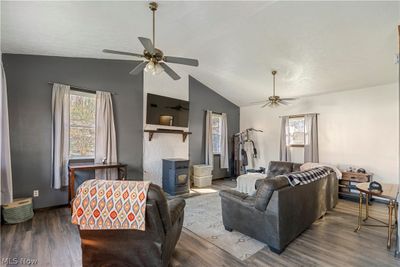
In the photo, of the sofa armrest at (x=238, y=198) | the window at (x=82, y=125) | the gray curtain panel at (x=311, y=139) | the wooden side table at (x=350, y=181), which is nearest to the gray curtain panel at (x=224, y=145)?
the gray curtain panel at (x=311, y=139)

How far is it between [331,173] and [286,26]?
2803 millimetres

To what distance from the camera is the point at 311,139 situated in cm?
536

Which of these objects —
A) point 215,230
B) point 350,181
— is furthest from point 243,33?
point 350,181

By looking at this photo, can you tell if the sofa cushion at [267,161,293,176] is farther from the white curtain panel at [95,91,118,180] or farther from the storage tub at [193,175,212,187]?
the white curtain panel at [95,91,118,180]

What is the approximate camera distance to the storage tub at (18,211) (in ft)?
10.1

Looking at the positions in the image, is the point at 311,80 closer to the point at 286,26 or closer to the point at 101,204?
the point at 286,26

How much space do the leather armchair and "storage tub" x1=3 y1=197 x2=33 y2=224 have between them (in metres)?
2.23

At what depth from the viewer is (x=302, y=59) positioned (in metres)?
3.87

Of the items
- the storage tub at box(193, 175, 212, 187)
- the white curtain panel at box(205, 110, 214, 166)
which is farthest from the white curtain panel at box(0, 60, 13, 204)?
the white curtain panel at box(205, 110, 214, 166)

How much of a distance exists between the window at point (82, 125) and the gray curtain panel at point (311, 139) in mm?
5487

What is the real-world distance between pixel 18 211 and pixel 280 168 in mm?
5119

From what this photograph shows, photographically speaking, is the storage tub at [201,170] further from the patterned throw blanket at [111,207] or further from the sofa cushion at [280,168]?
the patterned throw blanket at [111,207]

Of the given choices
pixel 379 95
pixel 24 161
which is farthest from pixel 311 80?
pixel 24 161

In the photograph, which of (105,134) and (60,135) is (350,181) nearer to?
(105,134)
